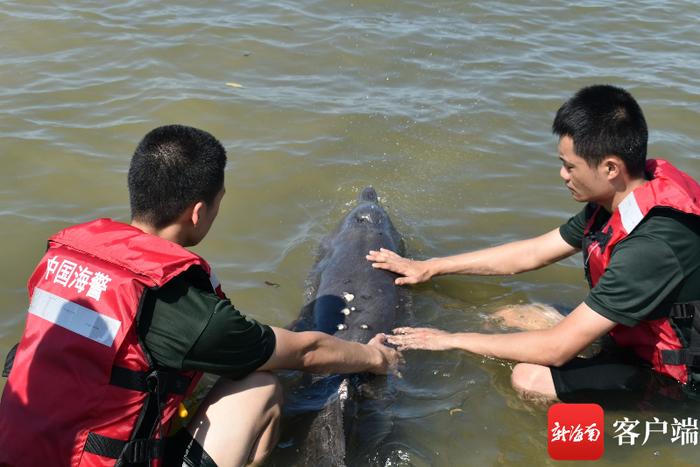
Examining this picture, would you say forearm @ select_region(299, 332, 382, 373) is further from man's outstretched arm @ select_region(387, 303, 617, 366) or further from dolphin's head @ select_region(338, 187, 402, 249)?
dolphin's head @ select_region(338, 187, 402, 249)

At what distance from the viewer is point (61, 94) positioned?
7754 mm

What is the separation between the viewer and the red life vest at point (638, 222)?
3879mm

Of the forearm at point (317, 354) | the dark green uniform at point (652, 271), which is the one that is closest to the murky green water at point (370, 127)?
the forearm at point (317, 354)

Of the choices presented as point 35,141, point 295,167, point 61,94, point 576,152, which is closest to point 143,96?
point 61,94

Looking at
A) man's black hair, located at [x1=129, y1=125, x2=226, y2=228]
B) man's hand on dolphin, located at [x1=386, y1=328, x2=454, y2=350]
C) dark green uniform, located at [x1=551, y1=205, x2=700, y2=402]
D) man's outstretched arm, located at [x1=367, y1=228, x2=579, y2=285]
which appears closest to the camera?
man's black hair, located at [x1=129, y1=125, x2=226, y2=228]

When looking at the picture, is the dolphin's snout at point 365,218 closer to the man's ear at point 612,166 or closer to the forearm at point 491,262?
the forearm at point 491,262

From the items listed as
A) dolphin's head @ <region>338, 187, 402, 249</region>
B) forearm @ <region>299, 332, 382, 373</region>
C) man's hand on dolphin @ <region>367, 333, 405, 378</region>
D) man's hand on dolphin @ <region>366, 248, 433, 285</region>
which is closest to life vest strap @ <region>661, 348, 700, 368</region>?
man's hand on dolphin @ <region>367, 333, 405, 378</region>

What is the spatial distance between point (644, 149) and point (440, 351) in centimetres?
174

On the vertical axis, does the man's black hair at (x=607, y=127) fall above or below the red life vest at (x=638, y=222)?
above

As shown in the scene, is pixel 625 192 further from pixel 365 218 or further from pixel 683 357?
pixel 365 218

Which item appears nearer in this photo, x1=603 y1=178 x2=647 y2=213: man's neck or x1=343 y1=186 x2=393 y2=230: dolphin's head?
x1=603 y1=178 x2=647 y2=213: man's neck

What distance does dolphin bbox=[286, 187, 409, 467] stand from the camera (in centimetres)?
368

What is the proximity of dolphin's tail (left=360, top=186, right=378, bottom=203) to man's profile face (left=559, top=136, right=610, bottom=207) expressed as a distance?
7.06ft

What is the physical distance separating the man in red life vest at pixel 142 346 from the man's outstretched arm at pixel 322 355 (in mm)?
14
